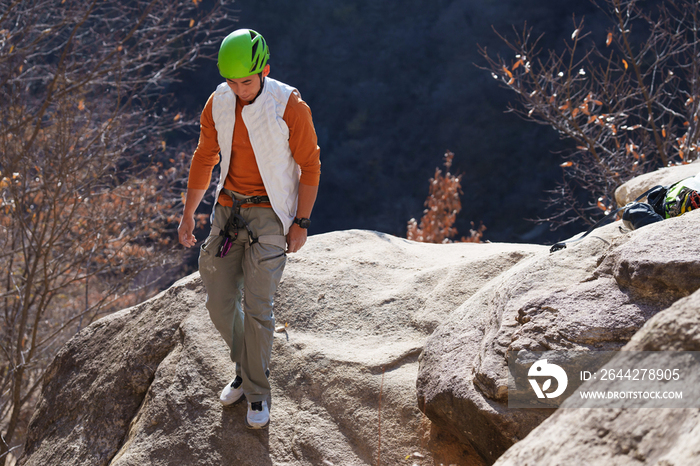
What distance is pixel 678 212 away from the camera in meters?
2.88

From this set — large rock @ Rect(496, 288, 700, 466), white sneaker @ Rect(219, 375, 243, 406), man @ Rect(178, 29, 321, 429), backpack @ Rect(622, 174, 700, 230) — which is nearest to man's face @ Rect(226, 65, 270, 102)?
man @ Rect(178, 29, 321, 429)

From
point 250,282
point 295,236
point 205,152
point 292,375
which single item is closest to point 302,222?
point 295,236

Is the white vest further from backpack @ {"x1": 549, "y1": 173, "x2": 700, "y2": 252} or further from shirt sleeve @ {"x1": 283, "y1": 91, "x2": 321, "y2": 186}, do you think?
backpack @ {"x1": 549, "y1": 173, "x2": 700, "y2": 252}

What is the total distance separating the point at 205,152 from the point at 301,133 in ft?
1.85

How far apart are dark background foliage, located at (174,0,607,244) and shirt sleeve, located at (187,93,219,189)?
16.8 metres

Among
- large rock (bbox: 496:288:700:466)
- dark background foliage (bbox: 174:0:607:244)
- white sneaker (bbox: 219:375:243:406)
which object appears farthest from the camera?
dark background foliage (bbox: 174:0:607:244)

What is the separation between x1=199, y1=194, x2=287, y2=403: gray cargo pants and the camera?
2.47m

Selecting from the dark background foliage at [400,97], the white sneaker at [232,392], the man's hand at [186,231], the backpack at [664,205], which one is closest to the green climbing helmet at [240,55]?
the man's hand at [186,231]

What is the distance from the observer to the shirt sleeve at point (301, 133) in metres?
2.49

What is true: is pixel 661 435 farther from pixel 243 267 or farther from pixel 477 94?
pixel 477 94

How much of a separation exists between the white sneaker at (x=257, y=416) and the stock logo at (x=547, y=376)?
51.6 inches

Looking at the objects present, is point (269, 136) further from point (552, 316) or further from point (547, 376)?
point (547, 376)

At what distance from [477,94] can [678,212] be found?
62.3 ft

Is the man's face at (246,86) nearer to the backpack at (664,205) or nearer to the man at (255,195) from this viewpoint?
the man at (255,195)
